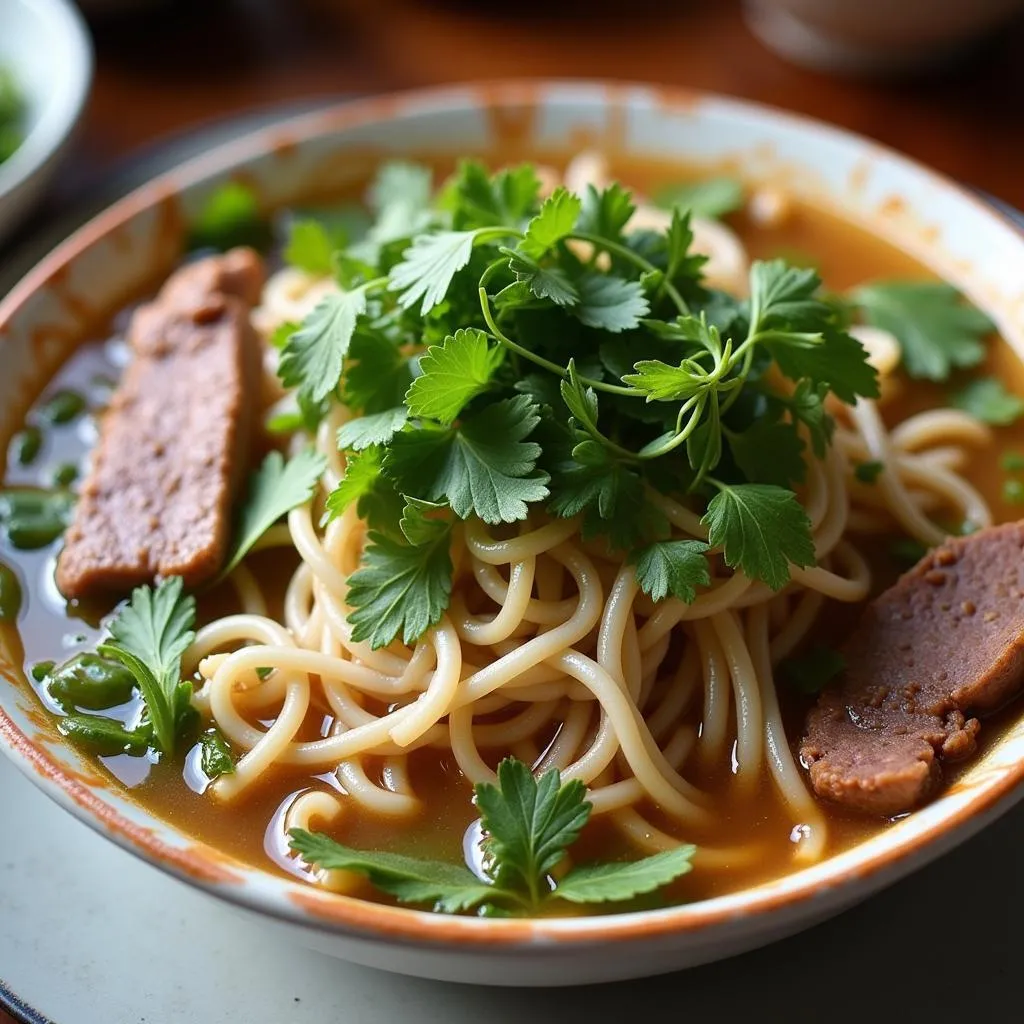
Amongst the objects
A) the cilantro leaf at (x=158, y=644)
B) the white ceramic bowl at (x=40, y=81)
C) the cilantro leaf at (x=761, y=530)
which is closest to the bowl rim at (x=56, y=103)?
the white ceramic bowl at (x=40, y=81)

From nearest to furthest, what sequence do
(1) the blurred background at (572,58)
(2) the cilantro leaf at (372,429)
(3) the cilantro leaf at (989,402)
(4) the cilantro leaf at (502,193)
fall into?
(2) the cilantro leaf at (372,429) → (4) the cilantro leaf at (502,193) → (3) the cilantro leaf at (989,402) → (1) the blurred background at (572,58)

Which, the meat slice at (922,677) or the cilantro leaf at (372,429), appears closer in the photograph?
the meat slice at (922,677)

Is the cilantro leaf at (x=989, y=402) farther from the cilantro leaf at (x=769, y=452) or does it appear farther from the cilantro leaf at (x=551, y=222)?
the cilantro leaf at (x=551, y=222)

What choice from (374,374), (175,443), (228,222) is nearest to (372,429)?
(374,374)

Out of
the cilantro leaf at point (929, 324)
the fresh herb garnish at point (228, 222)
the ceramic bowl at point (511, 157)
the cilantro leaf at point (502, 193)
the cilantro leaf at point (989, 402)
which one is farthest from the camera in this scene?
the fresh herb garnish at point (228, 222)

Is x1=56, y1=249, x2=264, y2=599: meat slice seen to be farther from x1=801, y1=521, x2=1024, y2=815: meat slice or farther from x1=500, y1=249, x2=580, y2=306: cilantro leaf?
x1=801, y1=521, x2=1024, y2=815: meat slice

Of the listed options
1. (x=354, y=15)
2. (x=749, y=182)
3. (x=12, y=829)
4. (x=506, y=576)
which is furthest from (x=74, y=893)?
(x=354, y=15)

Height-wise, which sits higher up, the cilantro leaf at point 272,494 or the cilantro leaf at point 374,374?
the cilantro leaf at point 374,374

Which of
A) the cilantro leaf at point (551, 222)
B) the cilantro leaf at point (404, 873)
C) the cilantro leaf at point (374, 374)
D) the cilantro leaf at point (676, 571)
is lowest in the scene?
the cilantro leaf at point (404, 873)
